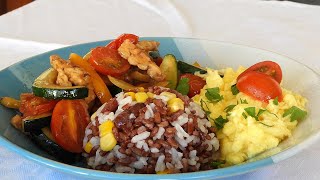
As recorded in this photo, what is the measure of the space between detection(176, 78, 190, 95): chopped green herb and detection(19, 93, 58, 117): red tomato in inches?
15.4

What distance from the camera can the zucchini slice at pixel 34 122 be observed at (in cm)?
129

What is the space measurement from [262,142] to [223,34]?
1164 millimetres

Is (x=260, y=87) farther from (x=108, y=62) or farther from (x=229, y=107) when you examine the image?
(x=108, y=62)

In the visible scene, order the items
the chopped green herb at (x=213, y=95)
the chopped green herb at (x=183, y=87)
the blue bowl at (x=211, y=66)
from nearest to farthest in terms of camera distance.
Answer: the blue bowl at (x=211, y=66)
the chopped green herb at (x=213, y=95)
the chopped green herb at (x=183, y=87)

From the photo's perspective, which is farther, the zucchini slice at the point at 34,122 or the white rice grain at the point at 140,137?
the zucchini slice at the point at 34,122

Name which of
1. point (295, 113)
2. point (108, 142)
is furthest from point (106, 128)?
point (295, 113)

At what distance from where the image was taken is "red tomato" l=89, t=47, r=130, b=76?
145cm

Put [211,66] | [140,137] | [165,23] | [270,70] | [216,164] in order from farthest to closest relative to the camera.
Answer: [165,23], [211,66], [270,70], [216,164], [140,137]

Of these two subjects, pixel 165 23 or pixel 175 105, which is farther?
pixel 165 23

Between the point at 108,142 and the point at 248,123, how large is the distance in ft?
1.19

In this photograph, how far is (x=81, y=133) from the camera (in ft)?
4.31

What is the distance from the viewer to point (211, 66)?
178 cm

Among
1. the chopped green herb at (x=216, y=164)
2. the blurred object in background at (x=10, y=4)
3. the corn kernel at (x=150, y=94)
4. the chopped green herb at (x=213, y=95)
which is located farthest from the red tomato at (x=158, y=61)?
the blurred object in background at (x=10, y=4)

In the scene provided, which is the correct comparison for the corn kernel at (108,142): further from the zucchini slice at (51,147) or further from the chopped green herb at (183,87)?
the chopped green herb at (183,87)
